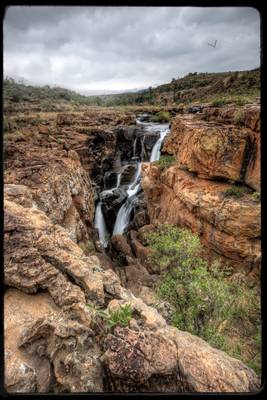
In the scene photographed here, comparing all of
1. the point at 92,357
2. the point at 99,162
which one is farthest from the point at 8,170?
the point at 99,162

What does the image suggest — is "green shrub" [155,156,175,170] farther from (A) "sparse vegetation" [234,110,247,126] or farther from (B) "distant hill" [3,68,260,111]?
(B) "distant hill" [3,68,260,111]

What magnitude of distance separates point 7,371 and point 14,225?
6.86ft

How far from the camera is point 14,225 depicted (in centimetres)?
378

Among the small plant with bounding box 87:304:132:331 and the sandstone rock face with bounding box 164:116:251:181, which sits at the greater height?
the sandstone rock face with bounding box 164:116:251:181

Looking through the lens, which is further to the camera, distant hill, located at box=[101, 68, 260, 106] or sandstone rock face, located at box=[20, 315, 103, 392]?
distant hill, located at box=[101, 68, 260, 106]

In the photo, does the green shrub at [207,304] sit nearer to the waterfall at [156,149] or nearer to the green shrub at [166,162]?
the green shrub at [166,162]

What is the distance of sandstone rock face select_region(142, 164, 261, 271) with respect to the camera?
24.6 feet

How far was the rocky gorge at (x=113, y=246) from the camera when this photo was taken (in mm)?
2441

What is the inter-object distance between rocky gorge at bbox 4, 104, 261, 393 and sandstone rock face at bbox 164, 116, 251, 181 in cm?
4

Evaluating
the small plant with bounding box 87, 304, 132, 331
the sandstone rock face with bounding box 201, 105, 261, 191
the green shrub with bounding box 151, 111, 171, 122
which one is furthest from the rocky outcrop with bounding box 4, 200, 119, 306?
the green shrub with bounding box 151, 111, 171, 122

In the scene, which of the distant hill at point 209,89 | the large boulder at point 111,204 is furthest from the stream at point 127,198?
the distant hill at point 209,89

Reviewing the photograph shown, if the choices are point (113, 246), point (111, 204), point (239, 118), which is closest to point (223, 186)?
point (239, 118)

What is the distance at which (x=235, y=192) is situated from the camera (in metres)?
8.07
